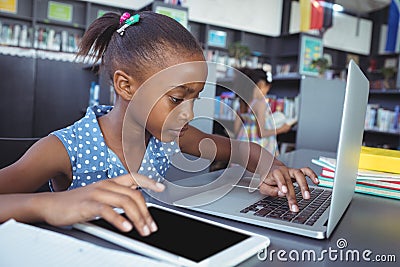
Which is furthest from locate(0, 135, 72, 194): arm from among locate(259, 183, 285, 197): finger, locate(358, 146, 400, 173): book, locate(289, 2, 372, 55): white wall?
locate(289, 2, 372, 55): white wall

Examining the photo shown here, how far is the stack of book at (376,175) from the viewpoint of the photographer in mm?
898

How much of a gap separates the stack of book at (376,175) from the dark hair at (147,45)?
0.41 m

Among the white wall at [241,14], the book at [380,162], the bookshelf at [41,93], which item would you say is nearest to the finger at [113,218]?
the book at [380,162]

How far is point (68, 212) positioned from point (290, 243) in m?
0.27

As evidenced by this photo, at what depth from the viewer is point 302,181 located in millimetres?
755

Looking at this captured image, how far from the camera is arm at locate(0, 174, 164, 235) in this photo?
44 centimetres

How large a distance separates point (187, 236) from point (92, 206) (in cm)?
11

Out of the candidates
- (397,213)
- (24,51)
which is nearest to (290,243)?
(397,213)

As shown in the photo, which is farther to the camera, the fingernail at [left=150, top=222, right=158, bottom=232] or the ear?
the ear

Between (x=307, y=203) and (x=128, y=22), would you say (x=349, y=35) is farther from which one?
(x=307, y=203)

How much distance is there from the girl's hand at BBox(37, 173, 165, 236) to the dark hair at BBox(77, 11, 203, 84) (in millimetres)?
434

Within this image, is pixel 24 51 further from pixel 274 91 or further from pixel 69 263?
pixel 69 263

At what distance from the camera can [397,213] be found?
0.75 metres

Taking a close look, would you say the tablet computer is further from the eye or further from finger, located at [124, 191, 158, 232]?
the eye
